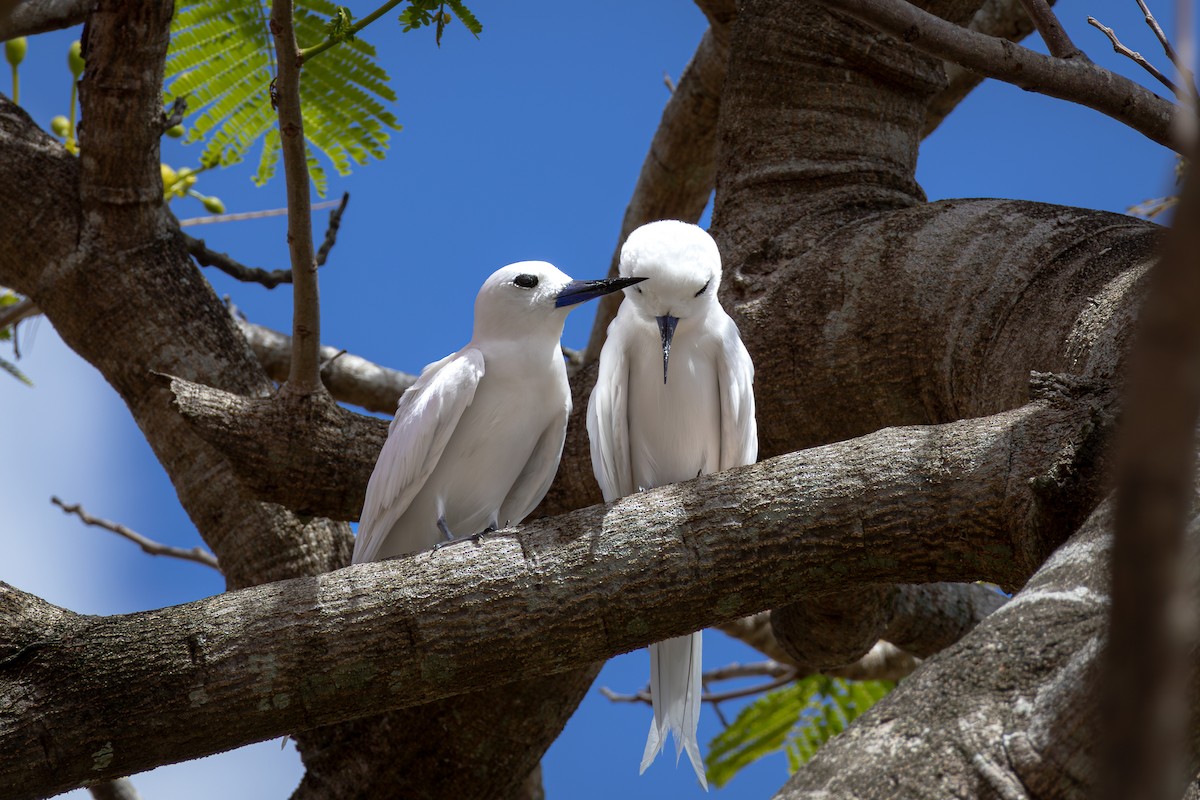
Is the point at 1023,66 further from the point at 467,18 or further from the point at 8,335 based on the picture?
the point at 8,335

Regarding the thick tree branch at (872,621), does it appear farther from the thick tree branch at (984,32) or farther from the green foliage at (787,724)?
the thick tree branch at (984,32)

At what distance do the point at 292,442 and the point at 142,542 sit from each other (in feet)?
10.0

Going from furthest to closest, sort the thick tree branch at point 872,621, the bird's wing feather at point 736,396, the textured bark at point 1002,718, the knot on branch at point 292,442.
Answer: the thick tree branch at point 872,621 < the knot on branch at point 292,442 < the bird's wing feather at point 736,396 < the textured bark at point 1002,718

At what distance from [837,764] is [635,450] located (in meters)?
2.62

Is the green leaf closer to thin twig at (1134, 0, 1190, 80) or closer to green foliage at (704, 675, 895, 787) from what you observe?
thin twig at (1134, 0, 1190, 80)

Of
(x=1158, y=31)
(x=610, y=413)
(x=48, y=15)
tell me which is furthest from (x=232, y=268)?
(x=1158, y=31)

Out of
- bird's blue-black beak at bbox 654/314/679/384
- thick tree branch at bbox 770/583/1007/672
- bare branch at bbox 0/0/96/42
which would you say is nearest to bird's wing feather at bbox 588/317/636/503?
bird's blue-black beak at bbox 654/314/679/384

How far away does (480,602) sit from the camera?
10.5 ft

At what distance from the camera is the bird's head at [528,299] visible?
4.92m

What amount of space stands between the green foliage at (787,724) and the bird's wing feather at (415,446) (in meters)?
3.50

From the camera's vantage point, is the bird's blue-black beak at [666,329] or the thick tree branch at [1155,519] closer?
the thick tree branch at [1155,519]

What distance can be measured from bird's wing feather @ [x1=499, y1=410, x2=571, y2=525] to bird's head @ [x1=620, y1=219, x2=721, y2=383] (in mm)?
620

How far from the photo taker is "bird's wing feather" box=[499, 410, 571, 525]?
197 inches

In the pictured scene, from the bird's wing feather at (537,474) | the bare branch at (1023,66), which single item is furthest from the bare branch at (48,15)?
the bare branch at (1023,66)
